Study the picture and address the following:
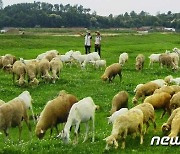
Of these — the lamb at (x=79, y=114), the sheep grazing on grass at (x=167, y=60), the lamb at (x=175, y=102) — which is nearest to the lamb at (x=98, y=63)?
the sheep grazing on grass at (x=167, y=60)

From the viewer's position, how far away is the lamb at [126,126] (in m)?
13.6

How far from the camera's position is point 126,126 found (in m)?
14.0

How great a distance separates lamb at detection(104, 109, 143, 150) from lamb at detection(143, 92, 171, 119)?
3606 millimetres

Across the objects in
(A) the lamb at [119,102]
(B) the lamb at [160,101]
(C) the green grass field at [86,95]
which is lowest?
(C) the green grass field at [86,95]

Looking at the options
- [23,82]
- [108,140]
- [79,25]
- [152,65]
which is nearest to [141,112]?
[108,140]

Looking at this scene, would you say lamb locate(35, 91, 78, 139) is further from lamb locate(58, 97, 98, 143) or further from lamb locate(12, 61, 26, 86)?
lamb locate(12, 61, 26, 86)

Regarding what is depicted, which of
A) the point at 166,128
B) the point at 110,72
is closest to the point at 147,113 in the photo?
the point at 166,128

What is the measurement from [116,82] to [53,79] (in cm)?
438

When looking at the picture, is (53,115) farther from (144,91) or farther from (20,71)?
(20,71)

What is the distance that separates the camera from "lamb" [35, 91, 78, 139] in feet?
52.2

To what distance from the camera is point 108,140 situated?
43.6 feet

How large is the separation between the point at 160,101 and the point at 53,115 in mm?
5052

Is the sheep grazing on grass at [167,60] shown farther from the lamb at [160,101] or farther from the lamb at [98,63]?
the lamb at [160,101]

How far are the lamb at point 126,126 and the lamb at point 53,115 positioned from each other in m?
2.89
